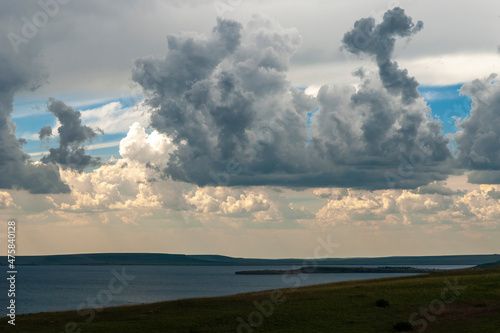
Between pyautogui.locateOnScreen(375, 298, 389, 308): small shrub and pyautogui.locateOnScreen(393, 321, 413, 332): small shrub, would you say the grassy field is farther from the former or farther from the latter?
pyautogui.locateOnScreen(393, 321, 413, 332): small shrub

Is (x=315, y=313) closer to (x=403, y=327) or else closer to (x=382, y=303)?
(x=382, y=303)

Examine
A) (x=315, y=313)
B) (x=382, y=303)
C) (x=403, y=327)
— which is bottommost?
(x=403, y=327)

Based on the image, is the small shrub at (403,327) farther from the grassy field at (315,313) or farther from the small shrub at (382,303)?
the small shrub at (382,303)

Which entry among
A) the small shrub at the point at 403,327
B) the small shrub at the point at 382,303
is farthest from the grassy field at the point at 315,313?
the small shrub at the point at 403,327

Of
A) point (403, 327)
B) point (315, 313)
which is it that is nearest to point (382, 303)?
point (315, 313)

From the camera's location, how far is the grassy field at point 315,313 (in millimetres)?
58531

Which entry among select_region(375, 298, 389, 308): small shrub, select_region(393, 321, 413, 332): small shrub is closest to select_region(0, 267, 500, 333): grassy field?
select_region(375, 298, 389, 308): small shrub

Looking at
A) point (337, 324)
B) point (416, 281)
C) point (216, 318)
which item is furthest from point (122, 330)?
point (416, 281)

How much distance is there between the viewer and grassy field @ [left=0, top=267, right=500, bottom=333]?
192 ft

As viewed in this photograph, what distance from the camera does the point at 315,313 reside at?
208 feet

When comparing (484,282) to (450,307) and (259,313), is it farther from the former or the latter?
(259,313)

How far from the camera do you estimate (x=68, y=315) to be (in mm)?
68875

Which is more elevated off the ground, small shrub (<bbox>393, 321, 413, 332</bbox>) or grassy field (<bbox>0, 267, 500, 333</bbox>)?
grassy field (<bbox>0, 267, 500, 333</bbox>)

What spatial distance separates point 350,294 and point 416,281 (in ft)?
44.7
